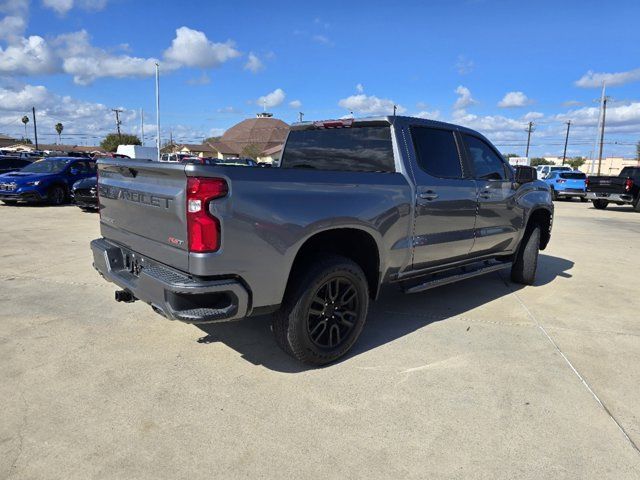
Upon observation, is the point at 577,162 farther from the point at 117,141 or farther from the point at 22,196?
the point at 22,196

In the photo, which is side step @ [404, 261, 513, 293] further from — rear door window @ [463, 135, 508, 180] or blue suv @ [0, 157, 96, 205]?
blue suv @ [0, 157, 96, 205]

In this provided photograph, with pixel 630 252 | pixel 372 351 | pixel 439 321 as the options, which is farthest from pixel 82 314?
pixel 630 252

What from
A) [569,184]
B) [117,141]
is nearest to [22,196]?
[569,184]

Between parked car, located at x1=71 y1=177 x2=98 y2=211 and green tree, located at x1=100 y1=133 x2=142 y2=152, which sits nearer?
parked car, located at x1=71 y1=177 x2=98 y2=211

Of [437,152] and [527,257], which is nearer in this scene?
[437,152]

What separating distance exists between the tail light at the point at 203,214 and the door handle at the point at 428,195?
2.00 meters

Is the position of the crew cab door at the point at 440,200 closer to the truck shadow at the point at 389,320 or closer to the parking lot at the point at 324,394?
the truck shadow at the point at 389,320

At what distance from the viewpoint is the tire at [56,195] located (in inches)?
558

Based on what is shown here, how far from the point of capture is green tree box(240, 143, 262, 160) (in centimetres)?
8609

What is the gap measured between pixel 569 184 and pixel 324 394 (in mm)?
26063

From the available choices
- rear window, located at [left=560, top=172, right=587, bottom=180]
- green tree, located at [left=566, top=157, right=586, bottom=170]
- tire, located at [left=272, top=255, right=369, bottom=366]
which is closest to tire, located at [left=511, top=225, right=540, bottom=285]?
tire, located at [left=272, top=255, right=369, bottom=366]

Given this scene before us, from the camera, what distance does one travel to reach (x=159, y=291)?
9.85 ft

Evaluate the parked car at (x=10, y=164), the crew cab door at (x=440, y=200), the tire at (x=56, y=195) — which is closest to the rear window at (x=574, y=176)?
the crew cab door at (x=440, y=200)

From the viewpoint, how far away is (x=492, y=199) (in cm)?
515
